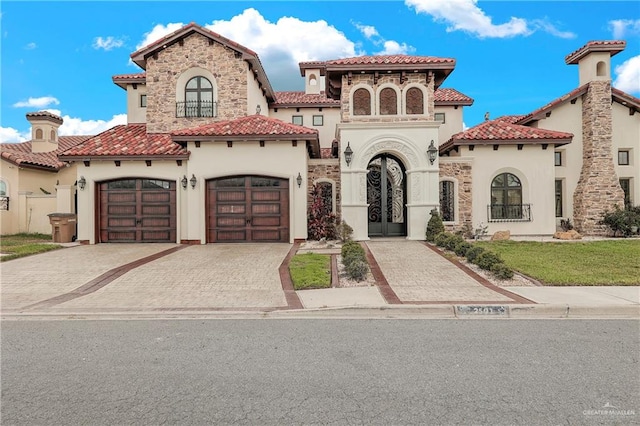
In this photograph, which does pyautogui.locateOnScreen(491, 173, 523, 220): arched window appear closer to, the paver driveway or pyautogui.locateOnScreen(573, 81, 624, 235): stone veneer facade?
pyautogui.locateOnScreen(573, 81, 624, 235): stone veneer facade

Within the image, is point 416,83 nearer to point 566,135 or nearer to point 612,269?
point 566,135

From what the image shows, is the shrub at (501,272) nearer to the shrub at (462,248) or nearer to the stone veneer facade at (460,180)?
the shrub at (462,248)

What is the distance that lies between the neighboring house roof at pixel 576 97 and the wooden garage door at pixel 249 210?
1306 centimetres

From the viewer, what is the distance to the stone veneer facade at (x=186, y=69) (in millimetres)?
17703

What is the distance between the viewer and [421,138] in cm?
1512

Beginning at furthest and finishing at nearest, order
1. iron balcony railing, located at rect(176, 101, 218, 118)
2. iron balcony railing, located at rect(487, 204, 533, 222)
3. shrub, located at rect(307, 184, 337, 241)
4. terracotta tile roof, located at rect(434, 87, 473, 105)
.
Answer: terracotta tile roof, located at rect(434, 87, 473, 105) < iron balcony railing, located at rect(176, 101, 218, 118) < iron balcony railing, located at rect(487, 204, 533, 222) < shrub, located at rect(307, 184, 337, 241)

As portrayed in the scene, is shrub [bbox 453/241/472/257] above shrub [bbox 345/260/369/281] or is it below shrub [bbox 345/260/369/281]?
→ above

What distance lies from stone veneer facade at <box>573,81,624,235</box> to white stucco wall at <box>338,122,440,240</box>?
27.0ft

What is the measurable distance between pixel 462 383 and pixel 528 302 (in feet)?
11.8

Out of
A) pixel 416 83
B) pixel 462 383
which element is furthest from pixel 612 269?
pixel 416 83

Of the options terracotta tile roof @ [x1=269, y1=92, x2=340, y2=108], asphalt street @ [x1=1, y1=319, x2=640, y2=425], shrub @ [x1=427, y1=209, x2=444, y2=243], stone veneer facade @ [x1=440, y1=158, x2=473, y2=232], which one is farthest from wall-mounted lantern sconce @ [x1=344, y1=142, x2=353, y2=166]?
asphalt street @ [x1=1, y1=319, x2=640, y2=425]

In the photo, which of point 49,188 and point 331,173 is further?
point 49,188

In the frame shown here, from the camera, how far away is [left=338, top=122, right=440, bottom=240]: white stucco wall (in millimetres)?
15086

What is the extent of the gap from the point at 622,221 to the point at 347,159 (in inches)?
481
